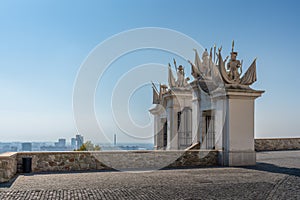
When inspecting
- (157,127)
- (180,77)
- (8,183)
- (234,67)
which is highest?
(180,77)

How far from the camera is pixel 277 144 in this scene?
2255cm

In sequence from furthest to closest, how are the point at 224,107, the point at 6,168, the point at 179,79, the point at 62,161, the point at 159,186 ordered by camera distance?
the point at 179,79, the point at 224,107, the point at 62,161, the point at 6,168, the point at 159,186

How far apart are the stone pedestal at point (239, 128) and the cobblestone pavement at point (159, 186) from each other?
3.06 m

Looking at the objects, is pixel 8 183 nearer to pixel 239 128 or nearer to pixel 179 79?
pixel 239 128

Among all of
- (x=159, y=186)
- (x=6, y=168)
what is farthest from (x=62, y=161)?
(x=159, y=186)

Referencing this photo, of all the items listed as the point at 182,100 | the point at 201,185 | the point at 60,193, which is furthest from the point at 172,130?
the point at 60,193

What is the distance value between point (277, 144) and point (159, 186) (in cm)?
1651

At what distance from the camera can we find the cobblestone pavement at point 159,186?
7.22 m

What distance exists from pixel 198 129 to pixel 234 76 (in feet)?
→ 10.8

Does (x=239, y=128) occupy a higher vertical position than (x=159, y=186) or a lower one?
higher

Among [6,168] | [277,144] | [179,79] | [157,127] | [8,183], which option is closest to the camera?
[8,183]

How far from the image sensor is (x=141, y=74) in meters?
19.5

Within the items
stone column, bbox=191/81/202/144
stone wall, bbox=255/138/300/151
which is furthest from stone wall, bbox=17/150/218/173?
stone wall, bbox=255/138/300/151

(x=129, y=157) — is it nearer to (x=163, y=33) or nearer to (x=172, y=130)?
(x=163, y=33)
